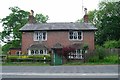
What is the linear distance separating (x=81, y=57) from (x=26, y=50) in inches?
370

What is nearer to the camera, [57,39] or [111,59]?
[111,59]

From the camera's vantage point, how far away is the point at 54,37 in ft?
166

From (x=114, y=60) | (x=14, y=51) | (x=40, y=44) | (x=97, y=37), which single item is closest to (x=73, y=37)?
(x=40, y=44)

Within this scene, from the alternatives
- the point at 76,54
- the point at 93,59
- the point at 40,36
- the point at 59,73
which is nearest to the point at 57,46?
the point at 76,54

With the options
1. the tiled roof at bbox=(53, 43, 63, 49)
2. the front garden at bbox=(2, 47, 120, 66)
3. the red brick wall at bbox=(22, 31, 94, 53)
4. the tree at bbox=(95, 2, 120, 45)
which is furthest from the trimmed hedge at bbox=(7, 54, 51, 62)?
the tree at bbox=(95, 2, 120, 45)

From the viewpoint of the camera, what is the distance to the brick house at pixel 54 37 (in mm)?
49659

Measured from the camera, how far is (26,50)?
50531 millimetres

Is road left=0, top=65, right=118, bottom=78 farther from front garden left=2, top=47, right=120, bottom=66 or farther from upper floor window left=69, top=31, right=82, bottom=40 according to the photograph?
upper floor window left=69, top=31, right=82, bottom=40

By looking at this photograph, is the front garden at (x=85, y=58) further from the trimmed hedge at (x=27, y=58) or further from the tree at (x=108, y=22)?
the tree at (x=108, y=22)

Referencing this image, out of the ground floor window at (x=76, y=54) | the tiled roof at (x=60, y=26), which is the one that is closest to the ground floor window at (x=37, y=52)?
the tiled roof at (x=60, y=26)

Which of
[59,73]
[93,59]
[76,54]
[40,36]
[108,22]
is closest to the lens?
[59,73]

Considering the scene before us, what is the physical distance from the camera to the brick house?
163 ft

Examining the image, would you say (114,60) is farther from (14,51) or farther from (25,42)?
(14,51)

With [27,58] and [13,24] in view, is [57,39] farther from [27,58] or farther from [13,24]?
[13,24]
